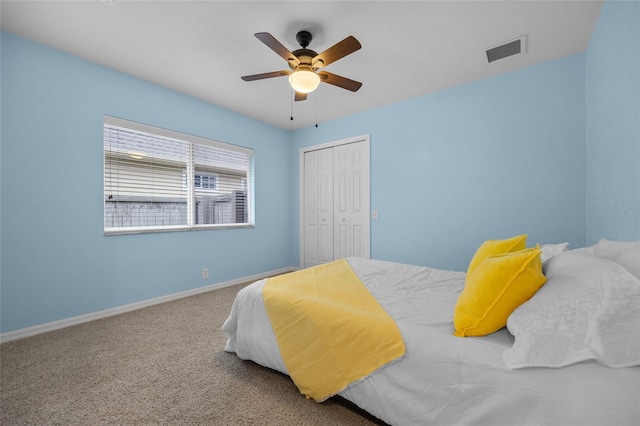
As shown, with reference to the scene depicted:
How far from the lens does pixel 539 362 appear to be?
896 mm

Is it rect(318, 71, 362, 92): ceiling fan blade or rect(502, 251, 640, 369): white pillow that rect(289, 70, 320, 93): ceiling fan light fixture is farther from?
rect(502, 251, 640, 369): white pillow

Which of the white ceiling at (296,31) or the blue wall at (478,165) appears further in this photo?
the blue wall at (478,165)

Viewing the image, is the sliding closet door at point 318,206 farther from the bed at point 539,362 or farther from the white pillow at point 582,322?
the white pillow at point 582,322

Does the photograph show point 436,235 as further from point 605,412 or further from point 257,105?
point 257,105

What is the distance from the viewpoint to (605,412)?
76cm

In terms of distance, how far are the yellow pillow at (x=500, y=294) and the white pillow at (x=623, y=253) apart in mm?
A: 310

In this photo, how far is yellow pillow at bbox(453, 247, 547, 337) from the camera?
1.15 m

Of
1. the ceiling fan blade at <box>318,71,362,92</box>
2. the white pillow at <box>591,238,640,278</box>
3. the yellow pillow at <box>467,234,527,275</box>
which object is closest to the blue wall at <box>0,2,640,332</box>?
the white pillow at <box>591,238,640,278</box>

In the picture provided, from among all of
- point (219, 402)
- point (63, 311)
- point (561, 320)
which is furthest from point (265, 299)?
point (63, 311)

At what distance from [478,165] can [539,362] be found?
2.61 m

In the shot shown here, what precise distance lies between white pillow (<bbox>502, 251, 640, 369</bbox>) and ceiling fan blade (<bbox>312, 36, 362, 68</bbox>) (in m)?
1.81

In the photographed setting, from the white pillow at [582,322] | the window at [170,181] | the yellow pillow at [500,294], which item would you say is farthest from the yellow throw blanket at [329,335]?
the window at [170,181]

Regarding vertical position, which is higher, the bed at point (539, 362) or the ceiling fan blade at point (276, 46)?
the ceiling fan blade at point (276, 46)

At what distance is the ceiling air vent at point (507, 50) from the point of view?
7.65 ft
